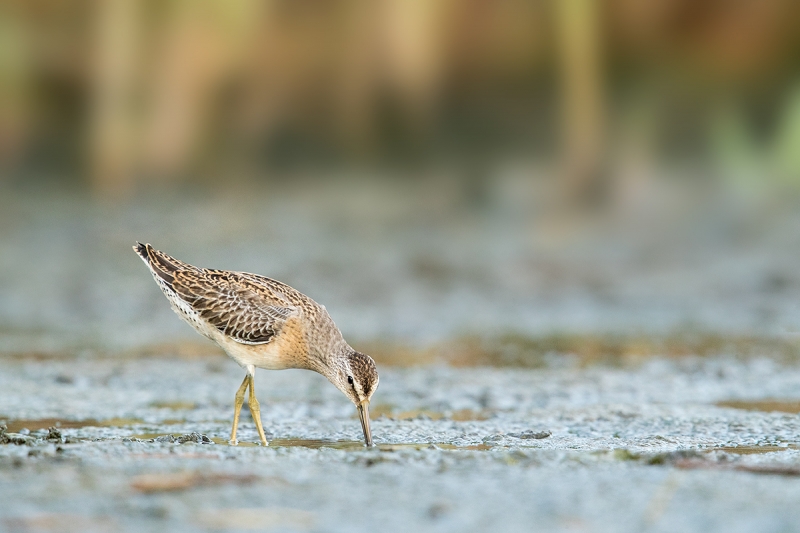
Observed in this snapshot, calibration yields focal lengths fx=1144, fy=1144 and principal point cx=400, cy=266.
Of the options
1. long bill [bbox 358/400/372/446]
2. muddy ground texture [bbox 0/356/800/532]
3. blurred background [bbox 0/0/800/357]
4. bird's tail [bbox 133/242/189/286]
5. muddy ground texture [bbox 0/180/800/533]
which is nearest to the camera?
muddy ground texture [bbox 0/356/800/532]

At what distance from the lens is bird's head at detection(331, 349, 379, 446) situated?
6.16 metres

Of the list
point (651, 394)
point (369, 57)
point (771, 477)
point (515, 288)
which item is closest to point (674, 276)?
point (515, 288)

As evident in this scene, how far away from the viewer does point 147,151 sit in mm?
14727

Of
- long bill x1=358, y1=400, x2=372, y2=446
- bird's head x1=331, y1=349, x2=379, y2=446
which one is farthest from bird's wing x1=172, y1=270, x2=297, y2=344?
long bill x1=358, y1=400, x2=372, y2=446

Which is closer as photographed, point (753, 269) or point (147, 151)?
point (753, 269)

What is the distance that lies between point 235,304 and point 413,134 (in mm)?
8038

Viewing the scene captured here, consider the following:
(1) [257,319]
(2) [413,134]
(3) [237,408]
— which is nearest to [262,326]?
(1) [257,319]

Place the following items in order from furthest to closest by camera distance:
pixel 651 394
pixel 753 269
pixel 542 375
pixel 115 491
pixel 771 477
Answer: pixel 753 269
pixel 542 375
pixel 651 394
pixel 771 477
pixel 115 491

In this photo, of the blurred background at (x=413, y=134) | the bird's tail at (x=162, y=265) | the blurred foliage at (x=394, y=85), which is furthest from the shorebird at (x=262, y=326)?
the blurred foliage at (x=394, y=85)

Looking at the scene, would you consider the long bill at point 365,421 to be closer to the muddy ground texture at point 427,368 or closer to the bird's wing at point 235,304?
the muddy ground texture at point 427,368

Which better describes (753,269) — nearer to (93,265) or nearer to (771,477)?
(93,265)

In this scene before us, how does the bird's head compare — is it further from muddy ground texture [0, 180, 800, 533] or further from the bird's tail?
the bird's tail

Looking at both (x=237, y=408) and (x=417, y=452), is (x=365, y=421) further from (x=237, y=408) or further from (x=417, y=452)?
(x=417, y=452)

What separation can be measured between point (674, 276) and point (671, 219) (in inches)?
Result: 40.0
